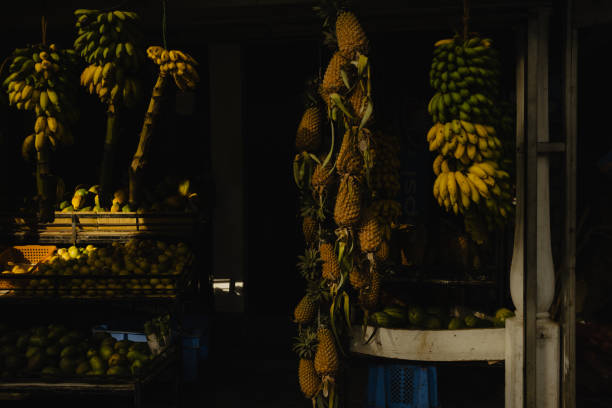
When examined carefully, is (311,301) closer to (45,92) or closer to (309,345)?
(309,345)

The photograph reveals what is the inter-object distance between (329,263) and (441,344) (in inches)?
52.2

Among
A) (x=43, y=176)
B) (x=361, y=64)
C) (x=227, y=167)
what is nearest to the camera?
(x=361, y=64)

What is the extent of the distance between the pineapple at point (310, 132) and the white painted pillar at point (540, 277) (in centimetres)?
157

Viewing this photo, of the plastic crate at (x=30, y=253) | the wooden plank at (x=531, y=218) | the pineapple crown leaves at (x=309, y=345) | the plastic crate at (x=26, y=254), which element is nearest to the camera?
the pineapple crown leaves at (x=309, y=345)

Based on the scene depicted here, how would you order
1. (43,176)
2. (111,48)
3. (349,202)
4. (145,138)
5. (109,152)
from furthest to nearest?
1. (145,138)
2. (109,152)
3. (43,176)
4. (111,48)
5. (349,202)

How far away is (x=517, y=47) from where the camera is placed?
3.50 metres

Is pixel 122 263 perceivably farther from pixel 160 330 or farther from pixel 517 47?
pixel 517 47

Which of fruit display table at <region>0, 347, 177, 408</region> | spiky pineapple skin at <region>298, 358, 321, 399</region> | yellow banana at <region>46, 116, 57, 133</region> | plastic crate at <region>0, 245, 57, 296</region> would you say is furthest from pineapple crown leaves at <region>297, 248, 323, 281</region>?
plastic crate at <region>0, 245, 57, 296</region>

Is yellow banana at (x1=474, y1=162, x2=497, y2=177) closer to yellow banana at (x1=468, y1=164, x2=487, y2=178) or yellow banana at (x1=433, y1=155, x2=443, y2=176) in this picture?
yellow banana at (x1=468, y1=164, x2=487, y2=178)

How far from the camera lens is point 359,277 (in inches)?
116

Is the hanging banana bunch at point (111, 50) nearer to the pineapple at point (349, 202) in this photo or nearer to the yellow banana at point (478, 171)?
the pineapple at point (349, 202)

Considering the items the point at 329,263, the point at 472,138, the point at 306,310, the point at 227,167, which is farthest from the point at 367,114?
the point at 227,167

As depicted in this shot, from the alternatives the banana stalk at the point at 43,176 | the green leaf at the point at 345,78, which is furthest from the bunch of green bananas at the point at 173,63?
the green leaf at the point at 345,78

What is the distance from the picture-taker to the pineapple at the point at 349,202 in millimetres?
2727
